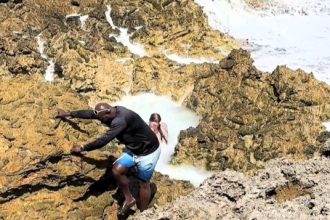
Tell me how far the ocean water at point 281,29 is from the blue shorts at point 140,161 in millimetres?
8746

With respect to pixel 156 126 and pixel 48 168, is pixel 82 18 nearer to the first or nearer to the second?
pixel 156 126

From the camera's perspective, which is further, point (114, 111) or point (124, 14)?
point (124, 14)

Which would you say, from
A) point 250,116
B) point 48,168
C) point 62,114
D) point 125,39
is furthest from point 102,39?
point 48,168

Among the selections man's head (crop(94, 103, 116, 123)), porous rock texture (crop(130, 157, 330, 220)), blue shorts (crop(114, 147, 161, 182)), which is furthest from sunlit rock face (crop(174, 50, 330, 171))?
man's head (crop(94, 103, 116, 123))

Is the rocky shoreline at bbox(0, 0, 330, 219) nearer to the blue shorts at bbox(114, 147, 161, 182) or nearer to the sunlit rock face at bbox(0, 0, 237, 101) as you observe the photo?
the sunlit rock face at bbox(0, 0, 237, 101)

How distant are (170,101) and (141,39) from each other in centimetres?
284

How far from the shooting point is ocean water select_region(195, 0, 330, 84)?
15219 millimetres

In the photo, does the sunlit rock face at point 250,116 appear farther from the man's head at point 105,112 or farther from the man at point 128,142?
the man's head at point 105,112

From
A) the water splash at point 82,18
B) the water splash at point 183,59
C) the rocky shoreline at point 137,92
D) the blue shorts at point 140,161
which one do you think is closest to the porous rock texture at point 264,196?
the rocky shoreline at point 137,92

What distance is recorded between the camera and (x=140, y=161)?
222 inches

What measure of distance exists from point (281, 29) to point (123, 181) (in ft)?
47.0

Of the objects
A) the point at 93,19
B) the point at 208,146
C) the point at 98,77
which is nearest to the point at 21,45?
the point at 98,77

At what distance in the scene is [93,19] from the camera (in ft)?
43.4

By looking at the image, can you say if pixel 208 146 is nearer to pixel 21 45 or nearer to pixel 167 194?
pixel 167 194
